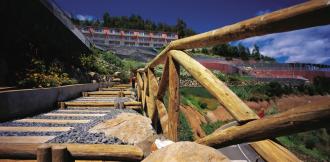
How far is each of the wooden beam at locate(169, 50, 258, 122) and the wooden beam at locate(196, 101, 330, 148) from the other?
0.08 meters

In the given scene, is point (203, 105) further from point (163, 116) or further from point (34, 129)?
point (163, 116)

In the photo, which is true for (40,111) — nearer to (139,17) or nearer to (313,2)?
(313,2)

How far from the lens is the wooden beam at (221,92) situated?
4.86 feet

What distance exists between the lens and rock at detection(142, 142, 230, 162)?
1.41m

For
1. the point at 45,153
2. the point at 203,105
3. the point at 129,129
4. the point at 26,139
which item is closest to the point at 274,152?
the point at 45,153

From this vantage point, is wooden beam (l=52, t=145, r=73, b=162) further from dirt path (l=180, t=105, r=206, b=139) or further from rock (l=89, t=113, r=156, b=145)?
dirt path (l=180, t=105, r=206, b=139)

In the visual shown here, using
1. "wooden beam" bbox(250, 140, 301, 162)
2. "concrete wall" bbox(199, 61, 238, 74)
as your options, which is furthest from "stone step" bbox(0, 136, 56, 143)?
"concrete wall" bbox(199, 61, 238, 74)

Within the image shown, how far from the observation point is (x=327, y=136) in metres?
32.4

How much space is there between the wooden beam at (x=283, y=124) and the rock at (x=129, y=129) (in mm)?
1814

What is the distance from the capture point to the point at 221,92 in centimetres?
172

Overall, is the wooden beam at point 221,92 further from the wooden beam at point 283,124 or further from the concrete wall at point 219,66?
the concrete wall at point 219,66

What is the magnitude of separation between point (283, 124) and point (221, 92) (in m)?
0.62

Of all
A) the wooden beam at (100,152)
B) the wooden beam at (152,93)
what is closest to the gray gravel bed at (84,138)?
the wooden beam at (152,93)

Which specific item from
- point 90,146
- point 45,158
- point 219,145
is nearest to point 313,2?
point 219,145
